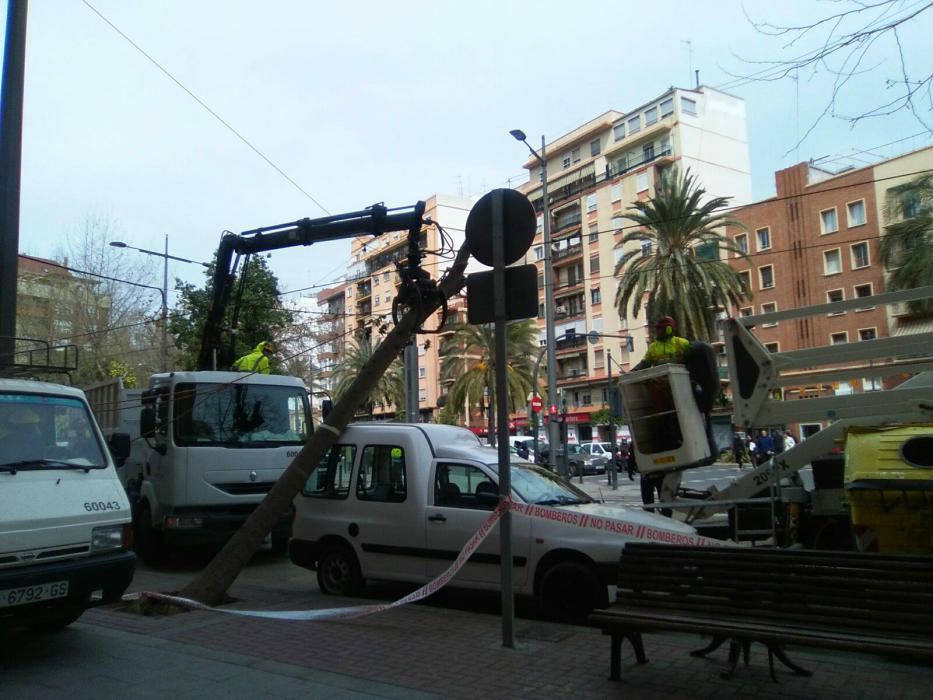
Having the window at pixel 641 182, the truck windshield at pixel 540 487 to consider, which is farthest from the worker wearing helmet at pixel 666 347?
the window at pixel 641 182

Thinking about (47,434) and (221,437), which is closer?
(47,434)

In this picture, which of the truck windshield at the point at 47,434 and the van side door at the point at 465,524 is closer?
the truck windshield at the point at 47,434

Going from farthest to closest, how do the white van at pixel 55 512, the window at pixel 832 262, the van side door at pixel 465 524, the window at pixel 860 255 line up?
the window at pixel 832 262 → the window at pixel 860 255 → the van side door at pixel 465 524 → the white van at pixel 55 512

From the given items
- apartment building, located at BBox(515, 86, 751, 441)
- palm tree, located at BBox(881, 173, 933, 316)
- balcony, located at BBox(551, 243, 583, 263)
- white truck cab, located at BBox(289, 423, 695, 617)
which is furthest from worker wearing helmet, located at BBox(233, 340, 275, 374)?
balcony, located at BBox(551, 243, 583, 263)

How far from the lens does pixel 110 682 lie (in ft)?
17.2

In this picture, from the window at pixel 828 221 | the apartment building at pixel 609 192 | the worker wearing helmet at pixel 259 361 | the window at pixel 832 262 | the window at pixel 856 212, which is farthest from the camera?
the apartment building at pixel 609 192

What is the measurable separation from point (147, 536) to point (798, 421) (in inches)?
356

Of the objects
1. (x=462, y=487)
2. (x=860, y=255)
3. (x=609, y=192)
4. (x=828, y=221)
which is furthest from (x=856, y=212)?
(x=462, y=487)

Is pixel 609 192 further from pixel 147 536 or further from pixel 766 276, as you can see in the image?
pixel 147 536

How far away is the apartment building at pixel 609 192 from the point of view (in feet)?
183

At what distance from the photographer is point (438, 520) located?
7816 millimetres

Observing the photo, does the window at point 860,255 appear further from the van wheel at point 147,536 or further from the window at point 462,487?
the van wheel at point 147,536

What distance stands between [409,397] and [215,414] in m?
6.20

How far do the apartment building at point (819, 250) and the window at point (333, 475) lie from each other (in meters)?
36.1
